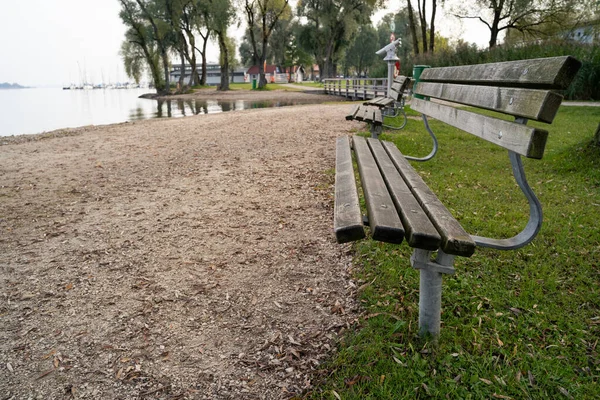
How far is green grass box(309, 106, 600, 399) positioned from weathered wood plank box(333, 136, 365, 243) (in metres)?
0.63

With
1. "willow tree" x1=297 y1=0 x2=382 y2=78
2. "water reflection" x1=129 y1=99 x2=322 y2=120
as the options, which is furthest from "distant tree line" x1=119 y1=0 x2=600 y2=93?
"water reflection" x1=129 y1=99 x2=322 y2=120

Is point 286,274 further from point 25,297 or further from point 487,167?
point 487,167

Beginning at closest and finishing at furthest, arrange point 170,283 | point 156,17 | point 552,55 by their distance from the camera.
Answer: point 170,283 → point 552,55 → point 156,17

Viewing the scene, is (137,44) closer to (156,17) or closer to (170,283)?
(156,17)

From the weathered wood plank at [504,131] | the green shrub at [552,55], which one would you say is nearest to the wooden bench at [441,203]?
the weathered wood plank at [504,131]

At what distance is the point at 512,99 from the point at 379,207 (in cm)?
81

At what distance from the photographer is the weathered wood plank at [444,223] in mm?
1647

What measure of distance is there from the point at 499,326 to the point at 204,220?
2686 mm

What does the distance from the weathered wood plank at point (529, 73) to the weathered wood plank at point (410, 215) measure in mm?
740

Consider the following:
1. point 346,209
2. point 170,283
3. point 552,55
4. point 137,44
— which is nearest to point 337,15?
point 137,44

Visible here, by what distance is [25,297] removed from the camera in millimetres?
2684

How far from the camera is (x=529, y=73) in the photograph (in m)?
1.88

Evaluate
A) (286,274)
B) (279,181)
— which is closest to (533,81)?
(286,274)

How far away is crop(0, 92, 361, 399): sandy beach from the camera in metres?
2.00
